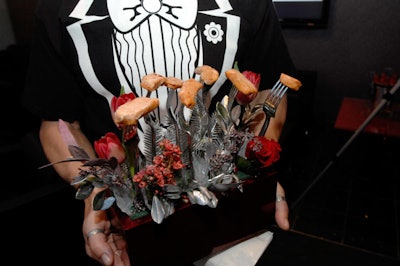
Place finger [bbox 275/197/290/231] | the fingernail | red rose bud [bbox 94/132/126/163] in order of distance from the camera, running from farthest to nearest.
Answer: finger [bbox 275/197/290/231]
the fingernail
red rose bud [bbox 94/132/126/163]

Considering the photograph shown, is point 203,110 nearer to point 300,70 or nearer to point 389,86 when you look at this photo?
point 389,86

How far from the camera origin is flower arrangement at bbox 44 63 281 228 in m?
0.55

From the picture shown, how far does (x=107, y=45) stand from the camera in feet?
2.51

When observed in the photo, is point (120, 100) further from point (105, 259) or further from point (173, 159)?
point (105, 259)

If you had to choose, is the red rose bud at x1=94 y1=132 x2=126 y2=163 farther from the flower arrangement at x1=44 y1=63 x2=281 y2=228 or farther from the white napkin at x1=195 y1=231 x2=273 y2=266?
the white napkin at x1=195 y1=231 x2=273 y2=266

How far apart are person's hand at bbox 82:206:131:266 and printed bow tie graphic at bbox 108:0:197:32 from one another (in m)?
0.41

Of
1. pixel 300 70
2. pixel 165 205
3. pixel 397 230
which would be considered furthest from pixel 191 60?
pixel 300 70

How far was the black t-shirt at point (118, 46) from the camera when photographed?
2.49 ft

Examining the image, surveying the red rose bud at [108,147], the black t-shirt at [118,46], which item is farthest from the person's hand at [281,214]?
the red rose bud at [108,147]

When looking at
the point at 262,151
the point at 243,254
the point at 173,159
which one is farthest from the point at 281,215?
the point at 173,159

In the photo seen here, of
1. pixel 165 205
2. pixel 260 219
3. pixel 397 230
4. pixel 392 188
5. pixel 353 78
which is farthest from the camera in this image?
pixel 353 78

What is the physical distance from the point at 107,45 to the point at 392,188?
2239mm

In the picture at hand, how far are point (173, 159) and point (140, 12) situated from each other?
38 centimetres

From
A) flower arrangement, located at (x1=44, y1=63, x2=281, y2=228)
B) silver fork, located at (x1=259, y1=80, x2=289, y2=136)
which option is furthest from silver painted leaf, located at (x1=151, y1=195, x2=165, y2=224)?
silver fork, located at (x1=259, y1=80, x2=289, y2=136)
